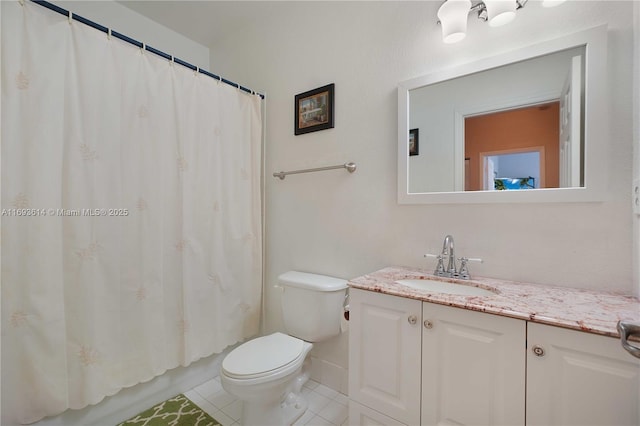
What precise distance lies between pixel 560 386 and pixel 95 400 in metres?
1.85

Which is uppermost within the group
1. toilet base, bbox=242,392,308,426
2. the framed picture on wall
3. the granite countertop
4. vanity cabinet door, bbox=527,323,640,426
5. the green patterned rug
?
the framed picture on wall

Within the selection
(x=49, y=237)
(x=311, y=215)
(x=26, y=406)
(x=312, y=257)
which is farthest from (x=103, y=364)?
(x=311, y=215)

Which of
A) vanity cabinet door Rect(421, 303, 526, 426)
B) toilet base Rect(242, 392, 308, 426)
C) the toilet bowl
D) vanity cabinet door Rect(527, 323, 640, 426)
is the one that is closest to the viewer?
vanity cabinet door Rect(527, 323, 640, 426)

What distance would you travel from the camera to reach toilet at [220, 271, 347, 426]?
1255 millimetres

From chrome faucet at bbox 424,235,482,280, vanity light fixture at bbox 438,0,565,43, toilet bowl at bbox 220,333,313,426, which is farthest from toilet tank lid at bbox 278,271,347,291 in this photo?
vanity light fixture at bbox 438,0,565,43

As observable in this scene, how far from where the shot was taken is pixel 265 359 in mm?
1334

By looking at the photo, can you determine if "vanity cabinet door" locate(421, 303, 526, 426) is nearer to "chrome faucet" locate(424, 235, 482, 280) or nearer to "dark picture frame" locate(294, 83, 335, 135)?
"chrome faucet" locate(424, 235, 482, 280)

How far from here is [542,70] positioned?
1.16 m

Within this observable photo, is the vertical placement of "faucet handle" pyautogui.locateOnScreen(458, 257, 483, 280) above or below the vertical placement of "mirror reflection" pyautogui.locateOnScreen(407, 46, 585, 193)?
below

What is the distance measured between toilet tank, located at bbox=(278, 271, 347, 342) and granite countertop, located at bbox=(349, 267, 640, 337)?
40 centimetres

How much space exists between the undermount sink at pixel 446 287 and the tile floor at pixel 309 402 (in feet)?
2.79

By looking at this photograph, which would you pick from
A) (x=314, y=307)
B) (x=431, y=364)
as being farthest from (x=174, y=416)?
(x=431, y=364)

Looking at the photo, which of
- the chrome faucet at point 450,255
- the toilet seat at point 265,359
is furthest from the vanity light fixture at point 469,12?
the toilet seat at point 265,359

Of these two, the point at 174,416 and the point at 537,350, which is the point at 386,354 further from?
the point at 174,416
